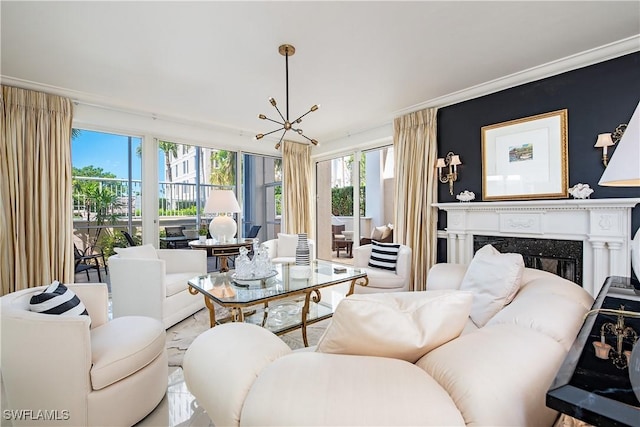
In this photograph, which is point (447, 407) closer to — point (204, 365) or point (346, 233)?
point (204, 365)

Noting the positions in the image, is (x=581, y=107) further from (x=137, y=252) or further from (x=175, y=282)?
(x=137, y=252)

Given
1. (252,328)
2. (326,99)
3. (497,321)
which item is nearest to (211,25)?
(326,99)

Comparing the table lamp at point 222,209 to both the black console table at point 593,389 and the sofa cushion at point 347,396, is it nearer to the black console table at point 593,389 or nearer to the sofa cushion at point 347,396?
the sofa cushion at point 347,396

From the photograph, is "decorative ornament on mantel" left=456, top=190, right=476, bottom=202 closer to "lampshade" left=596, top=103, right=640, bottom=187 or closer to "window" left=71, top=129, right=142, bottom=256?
"lampshade" left=596, top=103, right=640, bottom=187

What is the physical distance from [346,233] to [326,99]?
262cm

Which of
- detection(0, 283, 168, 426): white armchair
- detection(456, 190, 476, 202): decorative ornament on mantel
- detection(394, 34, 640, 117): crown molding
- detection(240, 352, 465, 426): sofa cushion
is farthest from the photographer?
detection(456, 190, 476, 202): decorative ornament on mantel

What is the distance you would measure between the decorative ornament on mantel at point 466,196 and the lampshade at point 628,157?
237 cm

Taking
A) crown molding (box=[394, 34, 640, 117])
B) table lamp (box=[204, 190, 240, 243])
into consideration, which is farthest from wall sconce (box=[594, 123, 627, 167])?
table lamp (box=[204, 190, 240, 243])

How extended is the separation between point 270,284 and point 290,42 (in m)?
2.02

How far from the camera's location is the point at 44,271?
10.4ft

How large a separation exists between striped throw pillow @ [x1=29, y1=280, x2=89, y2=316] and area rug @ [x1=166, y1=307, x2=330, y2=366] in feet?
2.90

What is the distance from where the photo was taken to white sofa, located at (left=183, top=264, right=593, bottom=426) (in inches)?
25.8

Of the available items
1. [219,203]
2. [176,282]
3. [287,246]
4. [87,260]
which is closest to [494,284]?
[176,282]

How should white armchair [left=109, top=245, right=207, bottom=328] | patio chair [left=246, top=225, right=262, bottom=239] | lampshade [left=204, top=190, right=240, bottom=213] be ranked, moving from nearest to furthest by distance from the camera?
white armchair [left=109, top=245, right=207, bottom=328]
lampshade [left=204, top=190, right=240, bottom=213]
patio chair [left=246, top=225, right=262, bottom=239]
